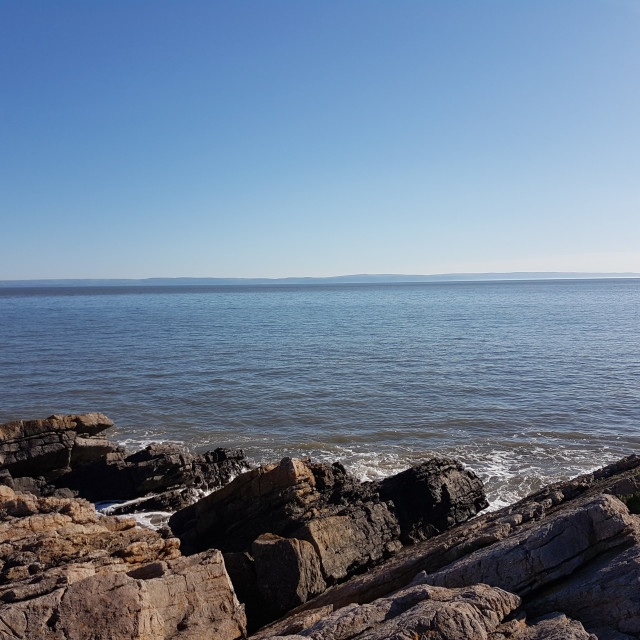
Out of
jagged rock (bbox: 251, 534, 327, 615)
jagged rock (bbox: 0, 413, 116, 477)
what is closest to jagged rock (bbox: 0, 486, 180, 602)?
jagged rock (bbox: 251, 534, 327, 615)

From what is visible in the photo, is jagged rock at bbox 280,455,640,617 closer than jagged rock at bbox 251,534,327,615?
Yes

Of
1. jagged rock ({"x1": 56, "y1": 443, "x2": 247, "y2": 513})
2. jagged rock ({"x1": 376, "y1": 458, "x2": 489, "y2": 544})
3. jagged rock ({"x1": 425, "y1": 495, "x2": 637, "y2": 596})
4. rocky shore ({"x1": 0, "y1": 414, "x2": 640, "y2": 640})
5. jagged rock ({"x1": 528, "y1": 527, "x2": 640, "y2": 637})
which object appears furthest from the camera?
jagged rock ({"x1": 56, "y1": 443, "x2": 247, "y2": 513})

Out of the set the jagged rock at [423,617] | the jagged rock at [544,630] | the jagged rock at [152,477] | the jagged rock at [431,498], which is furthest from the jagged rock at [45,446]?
the jagged rock at [544,630]

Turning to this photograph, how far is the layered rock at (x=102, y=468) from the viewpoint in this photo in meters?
18.8

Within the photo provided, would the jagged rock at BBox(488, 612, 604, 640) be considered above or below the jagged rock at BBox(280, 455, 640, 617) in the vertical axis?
above

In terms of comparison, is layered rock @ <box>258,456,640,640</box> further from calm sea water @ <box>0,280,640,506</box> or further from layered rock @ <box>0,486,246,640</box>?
calm sea water @ <box>0,280,640,506</box>

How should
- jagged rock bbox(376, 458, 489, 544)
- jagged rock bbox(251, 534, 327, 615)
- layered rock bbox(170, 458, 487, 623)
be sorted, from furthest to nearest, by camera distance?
jagged rock bbox(376, 458, 489, 544)
layered rock bbox(170, 458, 487, 623)
jagged rock bbox(251, 534, 327, 615)

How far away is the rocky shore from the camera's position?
762 cm

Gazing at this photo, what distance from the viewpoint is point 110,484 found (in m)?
19.4

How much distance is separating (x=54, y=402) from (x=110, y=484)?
1418 cm

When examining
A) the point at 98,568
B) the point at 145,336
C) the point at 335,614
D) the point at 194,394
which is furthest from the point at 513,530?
the point at 145,336

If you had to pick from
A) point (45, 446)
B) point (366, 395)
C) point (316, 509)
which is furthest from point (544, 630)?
point (366, 395)

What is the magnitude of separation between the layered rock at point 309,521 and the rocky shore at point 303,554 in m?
0.04

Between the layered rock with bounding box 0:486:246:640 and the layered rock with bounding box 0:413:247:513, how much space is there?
5706 millimetres
